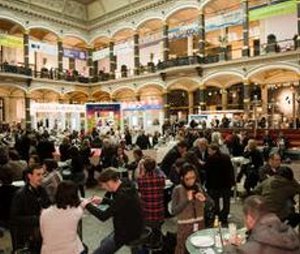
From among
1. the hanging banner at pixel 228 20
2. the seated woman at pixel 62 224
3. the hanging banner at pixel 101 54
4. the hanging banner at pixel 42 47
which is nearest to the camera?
the seated woman at pixel 62 224

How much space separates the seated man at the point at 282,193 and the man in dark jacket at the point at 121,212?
219cm

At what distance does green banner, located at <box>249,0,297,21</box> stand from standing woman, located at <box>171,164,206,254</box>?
16.3 metres

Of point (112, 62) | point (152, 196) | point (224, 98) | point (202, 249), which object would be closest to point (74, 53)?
point (112, 62)

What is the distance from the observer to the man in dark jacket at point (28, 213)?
13.9 feet

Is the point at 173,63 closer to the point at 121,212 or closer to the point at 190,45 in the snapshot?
the point at 190,45

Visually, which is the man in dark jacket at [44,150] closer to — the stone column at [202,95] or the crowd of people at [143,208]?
the crowd of people at [143,208]

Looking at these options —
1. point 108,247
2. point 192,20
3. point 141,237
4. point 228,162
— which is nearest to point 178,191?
point 141,237

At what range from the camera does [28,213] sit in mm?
4266

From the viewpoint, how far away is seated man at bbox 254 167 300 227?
5.15 metres

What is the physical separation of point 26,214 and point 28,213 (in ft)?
0.08

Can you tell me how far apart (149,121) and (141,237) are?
68.9 ft

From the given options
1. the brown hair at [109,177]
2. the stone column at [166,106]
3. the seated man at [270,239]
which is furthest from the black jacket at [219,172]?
the stone column at [166,106]

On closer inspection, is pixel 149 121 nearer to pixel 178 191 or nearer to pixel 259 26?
pixel 259 26

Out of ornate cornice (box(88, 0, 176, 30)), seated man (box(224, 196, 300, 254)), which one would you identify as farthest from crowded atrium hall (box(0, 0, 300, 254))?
ornate cornice (box(88, 0, 176, 30))
